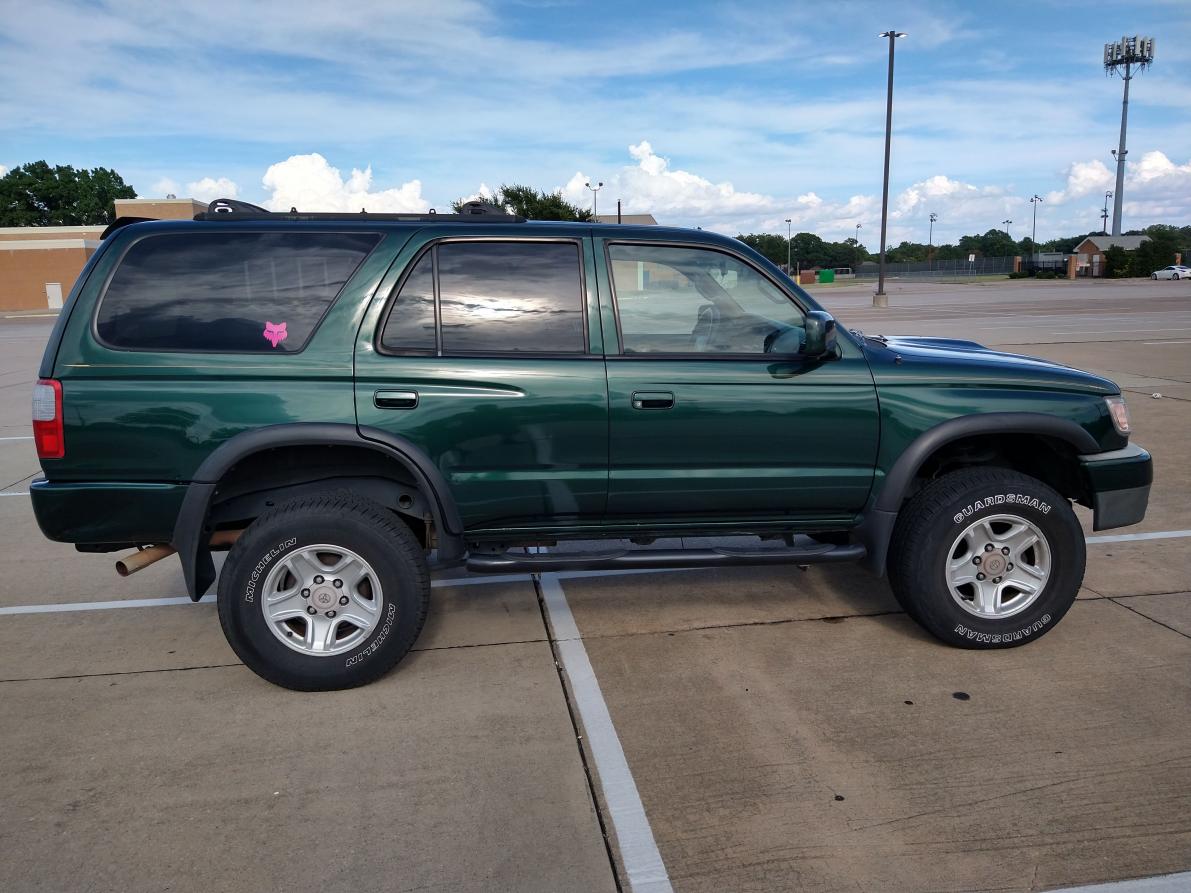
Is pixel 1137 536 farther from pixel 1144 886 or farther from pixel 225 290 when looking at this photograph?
pixel 225 290

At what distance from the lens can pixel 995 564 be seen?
422 cm

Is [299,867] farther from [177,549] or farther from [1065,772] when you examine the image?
[1065,772]

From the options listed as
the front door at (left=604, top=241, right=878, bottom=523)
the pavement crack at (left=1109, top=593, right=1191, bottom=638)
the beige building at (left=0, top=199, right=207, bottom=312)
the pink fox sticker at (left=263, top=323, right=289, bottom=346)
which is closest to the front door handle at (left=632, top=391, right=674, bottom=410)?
the front door at (left=604, top=241, right=878, bottom=523)

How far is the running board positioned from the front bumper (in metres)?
1.10

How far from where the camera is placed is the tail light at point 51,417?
367 centimetres

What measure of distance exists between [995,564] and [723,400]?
1.46 meters

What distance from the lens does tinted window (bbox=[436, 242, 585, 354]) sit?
156 inches

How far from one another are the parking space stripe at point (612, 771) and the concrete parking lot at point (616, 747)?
0.01 metres

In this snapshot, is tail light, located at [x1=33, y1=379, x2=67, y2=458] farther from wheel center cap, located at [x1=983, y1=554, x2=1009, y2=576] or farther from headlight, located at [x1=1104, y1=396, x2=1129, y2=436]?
headlight, located at [x1=1104, y1=396, x2=1129, y2=436]

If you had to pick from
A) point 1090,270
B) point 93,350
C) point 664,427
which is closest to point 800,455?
point 664,427

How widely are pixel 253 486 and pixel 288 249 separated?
1001 millimetres

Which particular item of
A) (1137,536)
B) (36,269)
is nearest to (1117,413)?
(1137,536)

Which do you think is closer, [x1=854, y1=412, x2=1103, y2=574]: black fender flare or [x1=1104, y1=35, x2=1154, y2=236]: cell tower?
[x1=854, y1=412, x2=1103, y2=574]: black fender flare

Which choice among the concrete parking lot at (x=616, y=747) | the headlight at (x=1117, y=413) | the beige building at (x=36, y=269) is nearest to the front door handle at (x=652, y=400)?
the concrete parking lot at (x=616, y=747)
